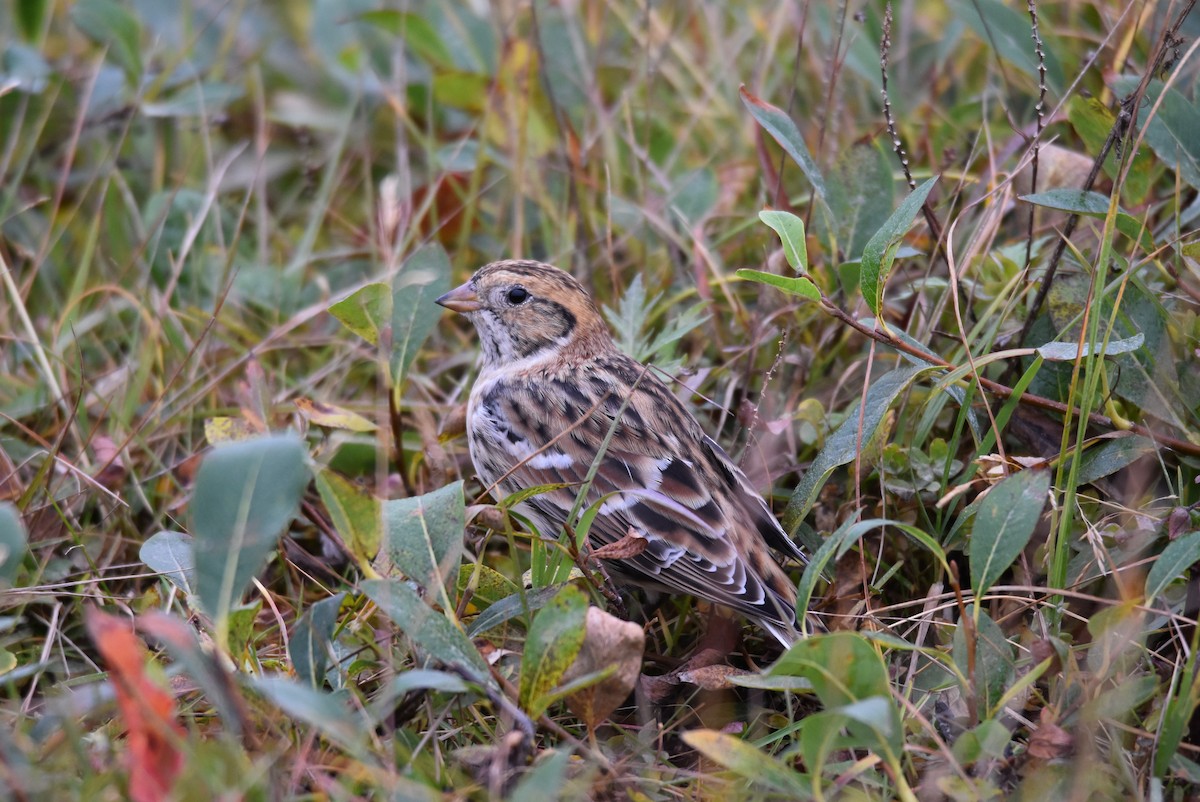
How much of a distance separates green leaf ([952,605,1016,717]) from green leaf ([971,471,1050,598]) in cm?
9

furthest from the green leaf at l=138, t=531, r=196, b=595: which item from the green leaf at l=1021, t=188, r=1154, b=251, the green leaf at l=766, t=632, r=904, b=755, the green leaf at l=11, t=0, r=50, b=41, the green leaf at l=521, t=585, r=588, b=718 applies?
the green leaf at l=11, t=0, r=50, b=41

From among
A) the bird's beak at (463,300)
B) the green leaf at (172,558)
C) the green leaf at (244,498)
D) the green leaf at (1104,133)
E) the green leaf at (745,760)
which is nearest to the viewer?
the green leaf at (244,498)

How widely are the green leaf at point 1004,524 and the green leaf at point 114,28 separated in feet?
13.6

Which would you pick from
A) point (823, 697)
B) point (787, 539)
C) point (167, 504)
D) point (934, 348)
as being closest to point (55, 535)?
point (167, 504)

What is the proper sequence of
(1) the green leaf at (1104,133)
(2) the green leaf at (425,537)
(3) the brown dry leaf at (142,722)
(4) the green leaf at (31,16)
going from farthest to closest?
(4) the green leaf at (31,16), (1) the green leaf at (1104,133), (2) the green leaf at (425,537), (3) the brown dry leaf at (142,722)

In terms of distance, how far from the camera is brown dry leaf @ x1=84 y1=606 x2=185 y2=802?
2.15 meters

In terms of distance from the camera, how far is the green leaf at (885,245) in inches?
118

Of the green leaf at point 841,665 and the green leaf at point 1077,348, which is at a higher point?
the green leaf at point 1077,348

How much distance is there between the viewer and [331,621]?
8.84 feet

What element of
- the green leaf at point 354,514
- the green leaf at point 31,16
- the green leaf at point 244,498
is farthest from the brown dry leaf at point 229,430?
the green leaf at point 31,16

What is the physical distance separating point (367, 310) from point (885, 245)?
144cm

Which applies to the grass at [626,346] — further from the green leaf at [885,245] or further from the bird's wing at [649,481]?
the bird's wing at [649,481]

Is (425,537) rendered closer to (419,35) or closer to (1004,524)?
(1004,524)

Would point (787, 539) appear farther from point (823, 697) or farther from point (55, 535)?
point (55, 535)
